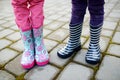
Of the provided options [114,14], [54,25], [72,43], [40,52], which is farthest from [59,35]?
[114,14]

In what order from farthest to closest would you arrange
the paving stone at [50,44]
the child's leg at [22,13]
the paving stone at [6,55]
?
the paving stone at [50,44], the paving stone at [6,55], the child's leg at [22,13]

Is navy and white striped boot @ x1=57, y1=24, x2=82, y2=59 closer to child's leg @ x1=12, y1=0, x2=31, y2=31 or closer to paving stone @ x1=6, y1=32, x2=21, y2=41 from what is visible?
child's leg @ x1=12, y1=0, x2=31, y2=31

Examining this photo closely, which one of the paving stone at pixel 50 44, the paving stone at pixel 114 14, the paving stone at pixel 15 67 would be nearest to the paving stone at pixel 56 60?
the paving stone at pixel 50 44

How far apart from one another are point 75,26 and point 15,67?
20.9 inches

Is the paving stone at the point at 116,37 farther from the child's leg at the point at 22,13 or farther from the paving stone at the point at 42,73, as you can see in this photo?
the child's leg at the point at 22,13

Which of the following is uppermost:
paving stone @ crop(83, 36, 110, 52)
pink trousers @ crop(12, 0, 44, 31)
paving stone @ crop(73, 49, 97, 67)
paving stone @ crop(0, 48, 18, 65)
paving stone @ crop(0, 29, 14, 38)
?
pink trousers @ crop(12, 0, 44, 31)

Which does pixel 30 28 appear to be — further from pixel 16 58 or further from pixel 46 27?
pixel 46 27

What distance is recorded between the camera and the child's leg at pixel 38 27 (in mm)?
951

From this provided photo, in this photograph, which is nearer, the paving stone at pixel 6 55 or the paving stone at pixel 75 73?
the paving stone at pixel 75 73

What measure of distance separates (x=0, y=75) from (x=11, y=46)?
0.43 metres

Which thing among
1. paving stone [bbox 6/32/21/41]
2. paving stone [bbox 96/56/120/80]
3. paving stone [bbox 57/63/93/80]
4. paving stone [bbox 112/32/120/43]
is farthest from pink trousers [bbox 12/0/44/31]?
paving stone [bbox 112/32/120/43]

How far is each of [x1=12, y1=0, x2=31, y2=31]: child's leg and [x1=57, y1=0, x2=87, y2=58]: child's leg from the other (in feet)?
1.06

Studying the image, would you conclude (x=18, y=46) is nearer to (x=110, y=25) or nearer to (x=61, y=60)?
(x=61, y=60)

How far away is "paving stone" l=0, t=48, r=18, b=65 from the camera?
118 centimetres
